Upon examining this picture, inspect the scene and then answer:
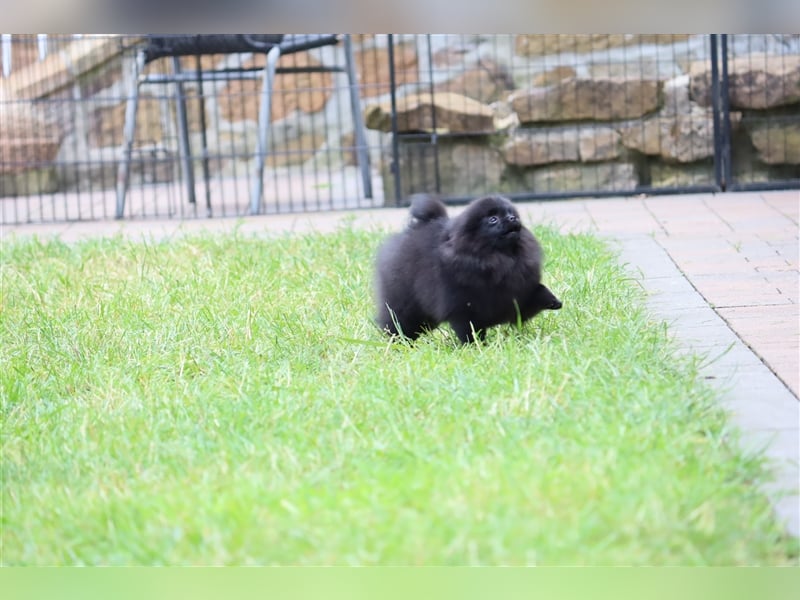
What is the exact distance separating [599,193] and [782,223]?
1593 mm

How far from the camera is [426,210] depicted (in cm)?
389

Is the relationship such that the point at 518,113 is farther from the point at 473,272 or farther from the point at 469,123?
the point at 473,272

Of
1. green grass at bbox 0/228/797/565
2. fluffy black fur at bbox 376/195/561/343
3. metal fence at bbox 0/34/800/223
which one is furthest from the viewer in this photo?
metal fence at bbox 0/34/800/223

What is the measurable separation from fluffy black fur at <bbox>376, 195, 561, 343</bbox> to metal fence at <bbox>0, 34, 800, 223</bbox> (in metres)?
3.14

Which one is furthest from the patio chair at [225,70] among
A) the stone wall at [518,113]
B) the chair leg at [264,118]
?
the stone wall at [518,113]

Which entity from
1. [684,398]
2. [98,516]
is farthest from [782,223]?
[98,516]

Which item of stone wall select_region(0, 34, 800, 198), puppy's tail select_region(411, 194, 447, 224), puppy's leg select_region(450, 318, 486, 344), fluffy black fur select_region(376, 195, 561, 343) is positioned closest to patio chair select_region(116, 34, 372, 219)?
stone wall select_region(0, 34, 800, 198)

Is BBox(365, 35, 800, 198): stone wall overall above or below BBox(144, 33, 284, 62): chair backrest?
below

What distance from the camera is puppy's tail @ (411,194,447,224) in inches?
153

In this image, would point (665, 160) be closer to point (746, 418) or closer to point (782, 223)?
point (782, 223)

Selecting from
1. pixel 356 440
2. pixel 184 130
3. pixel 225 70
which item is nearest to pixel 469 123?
pixel 225 70

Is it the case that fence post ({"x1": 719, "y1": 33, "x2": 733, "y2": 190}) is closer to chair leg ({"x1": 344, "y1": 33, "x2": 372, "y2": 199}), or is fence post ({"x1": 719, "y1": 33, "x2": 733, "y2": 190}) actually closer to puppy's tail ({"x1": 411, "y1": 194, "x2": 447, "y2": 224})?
chair leg ({"x1": 344, "y1": 33, "x2": 372, "y2": 199})
